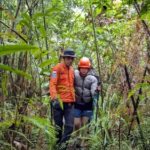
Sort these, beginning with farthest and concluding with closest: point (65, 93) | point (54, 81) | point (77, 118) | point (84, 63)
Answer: point (77, 118), point (84, 63), point (65, 93), point (54, 81)

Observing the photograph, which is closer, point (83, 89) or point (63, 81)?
point (63, 81)

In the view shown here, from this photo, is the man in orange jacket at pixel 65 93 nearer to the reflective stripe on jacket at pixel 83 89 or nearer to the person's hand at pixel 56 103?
the person's hand at pixel 56 103

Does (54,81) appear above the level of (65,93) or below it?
above

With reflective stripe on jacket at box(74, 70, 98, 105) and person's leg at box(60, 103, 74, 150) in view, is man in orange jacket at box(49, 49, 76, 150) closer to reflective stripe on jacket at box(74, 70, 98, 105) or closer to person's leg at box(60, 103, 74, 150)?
person's leg at box(60, 103, 74, 150)

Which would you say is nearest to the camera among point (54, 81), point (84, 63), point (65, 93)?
point (54, 81)

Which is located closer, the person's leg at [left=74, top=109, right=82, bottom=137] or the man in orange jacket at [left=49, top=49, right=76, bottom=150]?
the man in orange jacket at [left=49, top=49, right=76, bottom=150]

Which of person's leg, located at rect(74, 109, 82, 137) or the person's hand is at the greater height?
the person's hand

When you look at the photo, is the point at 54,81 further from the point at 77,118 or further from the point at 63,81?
the point at 77,118

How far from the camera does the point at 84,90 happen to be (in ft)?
13.8

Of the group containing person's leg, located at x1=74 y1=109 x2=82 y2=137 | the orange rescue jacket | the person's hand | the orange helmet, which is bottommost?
person's leg, located at x1=74 y1=109 x2=82 y2=137

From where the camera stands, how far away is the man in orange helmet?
4.18m

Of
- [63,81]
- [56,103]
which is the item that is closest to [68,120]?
[56,103]

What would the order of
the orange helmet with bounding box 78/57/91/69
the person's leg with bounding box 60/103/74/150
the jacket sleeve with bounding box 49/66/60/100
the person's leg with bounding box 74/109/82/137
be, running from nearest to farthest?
the jacket sleeve with bounding box 49/66/60/100
the person's leg with bounding box 60/103/74/150
the orange helmet with bounding box 78/57/91/69
the person's leg with bounding box 74/109/82/137

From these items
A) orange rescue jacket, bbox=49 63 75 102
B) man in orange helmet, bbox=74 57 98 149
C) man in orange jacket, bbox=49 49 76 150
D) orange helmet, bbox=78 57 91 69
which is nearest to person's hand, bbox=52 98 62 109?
man in orange jacket, bbox=49 49 76 150
